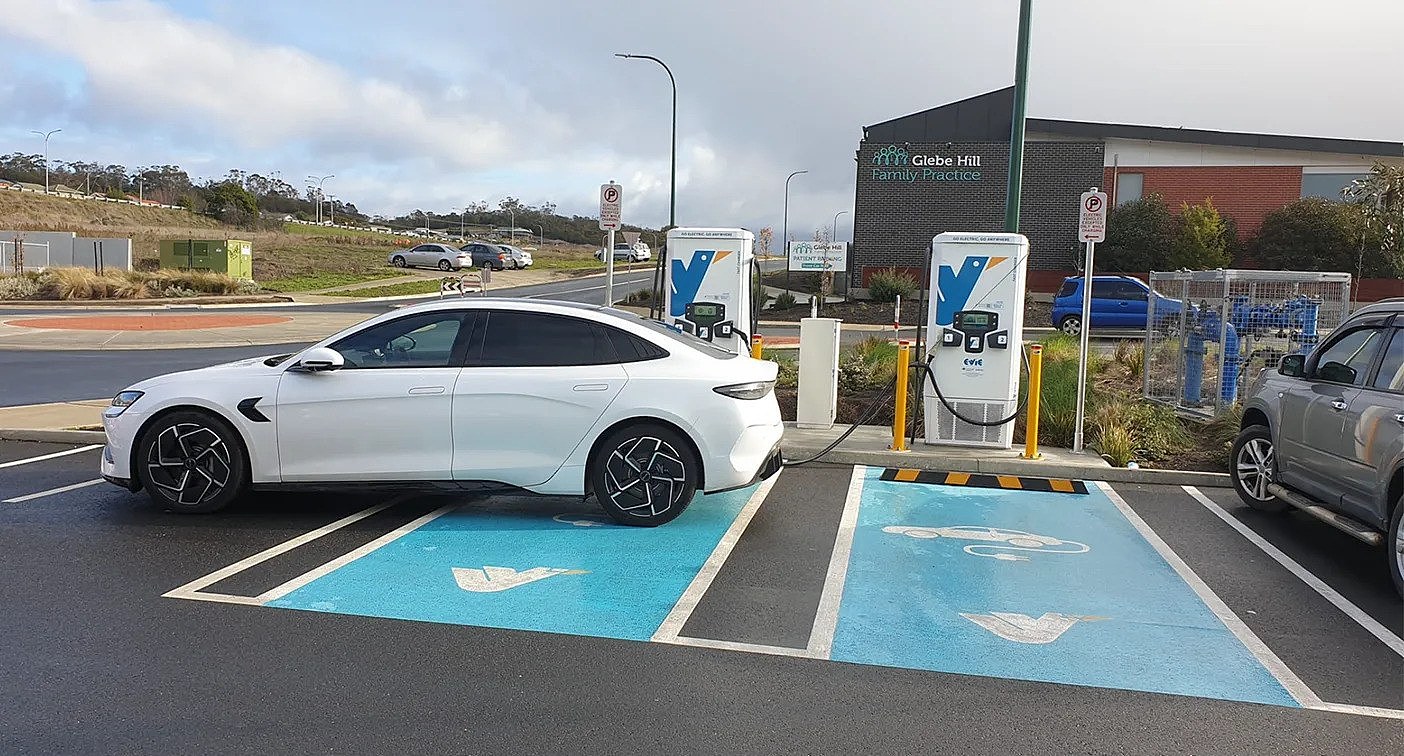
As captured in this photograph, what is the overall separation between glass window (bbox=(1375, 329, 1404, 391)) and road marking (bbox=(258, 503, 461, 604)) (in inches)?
245

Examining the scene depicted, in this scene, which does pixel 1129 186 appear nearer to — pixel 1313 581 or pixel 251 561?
pixel 1313 581

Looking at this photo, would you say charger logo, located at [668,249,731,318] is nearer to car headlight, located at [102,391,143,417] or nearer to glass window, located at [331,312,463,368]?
glass window, located at [331,312,463,368]

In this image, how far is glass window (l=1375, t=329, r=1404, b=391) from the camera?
240 inches

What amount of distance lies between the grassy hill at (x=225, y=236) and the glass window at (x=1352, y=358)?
42744mm

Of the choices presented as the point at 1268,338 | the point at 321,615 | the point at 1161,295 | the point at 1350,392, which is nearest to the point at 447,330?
the point at 321,615

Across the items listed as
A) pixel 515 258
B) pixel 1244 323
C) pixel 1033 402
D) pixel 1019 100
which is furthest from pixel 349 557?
→ pixel 515 258

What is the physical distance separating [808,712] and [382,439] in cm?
390

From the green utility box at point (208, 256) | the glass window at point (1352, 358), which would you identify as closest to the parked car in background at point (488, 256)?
the green utility box at point (208, 256)

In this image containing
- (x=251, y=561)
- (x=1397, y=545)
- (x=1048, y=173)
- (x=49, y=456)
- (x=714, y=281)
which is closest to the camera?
(x=1397, y=545)

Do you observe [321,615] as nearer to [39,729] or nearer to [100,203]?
[39,729]

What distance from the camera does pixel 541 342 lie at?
7.07 metres

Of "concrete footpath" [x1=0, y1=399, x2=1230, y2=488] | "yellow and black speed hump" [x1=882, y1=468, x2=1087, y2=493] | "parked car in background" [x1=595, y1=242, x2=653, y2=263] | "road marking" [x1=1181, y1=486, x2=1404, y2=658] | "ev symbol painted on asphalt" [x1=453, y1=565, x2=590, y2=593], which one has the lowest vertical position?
"ev symbol painted on asphalt" [x1=453, y1=565, x2=590, y2=593]

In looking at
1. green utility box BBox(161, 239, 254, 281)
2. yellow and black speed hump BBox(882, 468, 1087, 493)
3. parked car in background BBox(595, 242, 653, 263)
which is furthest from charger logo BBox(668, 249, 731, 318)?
Answer: parked car in background BBox(595, 242, 653, 263)

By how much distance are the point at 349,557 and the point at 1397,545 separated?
19.9 feet
